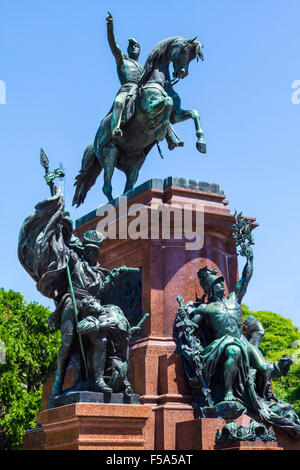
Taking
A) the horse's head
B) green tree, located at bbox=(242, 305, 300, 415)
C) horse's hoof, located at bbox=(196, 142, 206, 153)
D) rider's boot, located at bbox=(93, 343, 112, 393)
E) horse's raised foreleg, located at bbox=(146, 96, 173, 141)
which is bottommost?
rider's boot, located at bbox=(93, 343, 112, 393)

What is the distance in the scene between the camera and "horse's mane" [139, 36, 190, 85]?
13.4 meters

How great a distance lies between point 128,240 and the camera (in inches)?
474

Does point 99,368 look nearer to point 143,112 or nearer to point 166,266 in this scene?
point 166,266

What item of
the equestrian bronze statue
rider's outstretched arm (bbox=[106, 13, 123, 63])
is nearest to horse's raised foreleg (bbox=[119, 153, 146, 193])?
the equestrian bronze statue

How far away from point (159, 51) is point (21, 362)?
737 inches

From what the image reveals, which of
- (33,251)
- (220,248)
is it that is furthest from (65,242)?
(220,248)

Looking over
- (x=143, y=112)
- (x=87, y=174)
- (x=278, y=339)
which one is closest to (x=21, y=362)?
(x=87, y=174)

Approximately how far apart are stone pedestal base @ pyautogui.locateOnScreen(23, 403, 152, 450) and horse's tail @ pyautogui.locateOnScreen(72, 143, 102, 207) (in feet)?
21.0

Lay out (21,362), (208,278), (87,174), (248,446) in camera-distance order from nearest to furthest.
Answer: (248,446) < (208,278) < (87,174) < (21,362)

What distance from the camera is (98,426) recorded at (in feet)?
29.7

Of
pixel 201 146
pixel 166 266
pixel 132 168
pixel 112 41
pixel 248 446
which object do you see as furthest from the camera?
pixel 112 41

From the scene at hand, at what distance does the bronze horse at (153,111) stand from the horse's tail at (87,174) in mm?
500

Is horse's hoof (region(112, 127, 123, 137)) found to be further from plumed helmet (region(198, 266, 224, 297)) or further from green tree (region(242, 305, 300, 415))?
green tree (region(242, 305, 300, 415))

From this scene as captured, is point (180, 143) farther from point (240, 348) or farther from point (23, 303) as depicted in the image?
point (23, 303)
